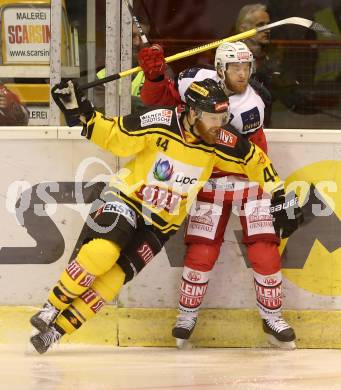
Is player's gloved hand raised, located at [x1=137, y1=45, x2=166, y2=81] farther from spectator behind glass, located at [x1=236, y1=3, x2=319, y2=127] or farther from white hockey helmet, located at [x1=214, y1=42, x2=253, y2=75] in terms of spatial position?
spectator behind glass, located at [x1=236, y1=3, x2=319, y2=127]

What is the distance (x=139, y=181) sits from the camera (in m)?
4.50

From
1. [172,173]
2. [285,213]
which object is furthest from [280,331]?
[172,173]

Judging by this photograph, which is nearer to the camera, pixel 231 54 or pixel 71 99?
pixel 71 99

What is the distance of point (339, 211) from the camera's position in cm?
482

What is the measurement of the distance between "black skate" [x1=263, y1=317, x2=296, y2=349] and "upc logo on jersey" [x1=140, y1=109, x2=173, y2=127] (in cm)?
102

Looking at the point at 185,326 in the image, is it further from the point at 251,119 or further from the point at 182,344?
the point at 251,119

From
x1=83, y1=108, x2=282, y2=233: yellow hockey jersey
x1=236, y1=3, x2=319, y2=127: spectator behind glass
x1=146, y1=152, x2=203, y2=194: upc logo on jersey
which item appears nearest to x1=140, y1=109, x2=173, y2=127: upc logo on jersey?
x1=83, y1=108, x2=282, y2=233: yellow hockey jersey

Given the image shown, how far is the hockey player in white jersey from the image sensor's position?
14.9 ft

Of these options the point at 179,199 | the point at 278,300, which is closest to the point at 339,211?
the point at 278,300

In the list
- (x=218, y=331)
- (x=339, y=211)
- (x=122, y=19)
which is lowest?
(x=218, y=331)

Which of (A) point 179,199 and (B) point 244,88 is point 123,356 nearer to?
(A) point 179,199

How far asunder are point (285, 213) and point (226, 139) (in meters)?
0.43

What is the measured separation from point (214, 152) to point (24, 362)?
1185 mm

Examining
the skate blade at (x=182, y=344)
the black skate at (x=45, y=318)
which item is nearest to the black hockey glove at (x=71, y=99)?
the black skate at (x=45, y=318)
